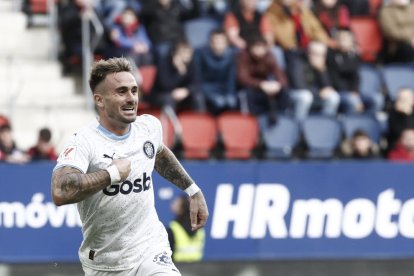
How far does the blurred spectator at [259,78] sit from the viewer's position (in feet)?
48.7

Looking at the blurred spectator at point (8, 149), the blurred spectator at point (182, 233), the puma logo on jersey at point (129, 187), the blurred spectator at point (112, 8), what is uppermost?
the puma logo on jersey at point (129, 187)

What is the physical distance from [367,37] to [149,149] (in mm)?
9243

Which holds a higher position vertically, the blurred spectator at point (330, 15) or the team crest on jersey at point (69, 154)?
the team crest on jersey at point (69, 154)

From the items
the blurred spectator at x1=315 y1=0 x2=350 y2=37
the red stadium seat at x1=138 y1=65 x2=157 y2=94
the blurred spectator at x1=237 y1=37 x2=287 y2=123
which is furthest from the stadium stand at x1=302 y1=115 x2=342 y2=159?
the red stadium seat at x1=138 y1=65 x2=157 y2=94

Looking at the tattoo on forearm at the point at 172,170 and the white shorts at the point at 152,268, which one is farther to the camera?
the tattoo on forearm at the point at 172,170

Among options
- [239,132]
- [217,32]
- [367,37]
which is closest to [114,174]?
[239,132]

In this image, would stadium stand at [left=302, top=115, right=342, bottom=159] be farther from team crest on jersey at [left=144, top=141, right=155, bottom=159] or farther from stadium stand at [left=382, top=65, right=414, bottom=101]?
team crest on jersey at [left=144, top=141, right=155, bottom=159]

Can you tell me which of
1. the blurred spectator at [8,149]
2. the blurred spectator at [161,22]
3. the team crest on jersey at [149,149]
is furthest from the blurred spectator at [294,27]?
the team crest on jersey at [149,149]

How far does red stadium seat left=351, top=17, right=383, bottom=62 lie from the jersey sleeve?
31.3 feet

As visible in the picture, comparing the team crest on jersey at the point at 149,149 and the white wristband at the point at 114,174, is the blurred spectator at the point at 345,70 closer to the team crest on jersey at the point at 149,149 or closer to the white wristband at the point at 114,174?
the team crest on jersey at the point at 149,149

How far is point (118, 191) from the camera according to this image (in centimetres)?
749

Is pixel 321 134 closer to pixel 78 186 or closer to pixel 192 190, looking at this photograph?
pixel 192 190

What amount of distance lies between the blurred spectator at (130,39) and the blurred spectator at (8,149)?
2.30 meters

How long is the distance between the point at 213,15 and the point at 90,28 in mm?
1761
